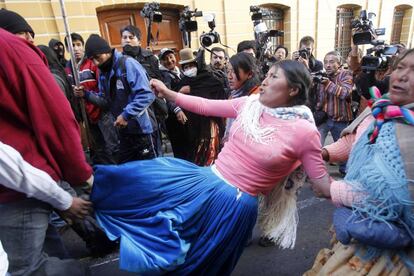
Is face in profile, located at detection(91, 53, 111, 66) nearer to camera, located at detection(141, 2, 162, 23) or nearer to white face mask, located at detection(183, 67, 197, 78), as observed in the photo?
white face mask, located at detection(183, 67, 197, 78)

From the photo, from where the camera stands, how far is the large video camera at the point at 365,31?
294 centimetres

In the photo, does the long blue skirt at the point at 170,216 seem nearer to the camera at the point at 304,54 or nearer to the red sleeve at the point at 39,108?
the red sleeve at the point at 39,108

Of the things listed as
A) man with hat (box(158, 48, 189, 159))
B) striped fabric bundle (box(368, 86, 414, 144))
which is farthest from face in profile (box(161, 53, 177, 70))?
striped fabric bundle (box(368, 86, 414, 144))

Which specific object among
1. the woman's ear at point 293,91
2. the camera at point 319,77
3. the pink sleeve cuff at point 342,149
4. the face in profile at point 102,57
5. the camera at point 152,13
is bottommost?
the pink sleeve cuff at point 342,149

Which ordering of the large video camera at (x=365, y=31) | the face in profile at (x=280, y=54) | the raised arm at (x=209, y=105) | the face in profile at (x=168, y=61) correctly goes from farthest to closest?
the face in profile at (x=280, y=54), the face in profile at (x=168, y=61), the large video camera at (x=365, y=31), the raised arm at (x=209, y=105)

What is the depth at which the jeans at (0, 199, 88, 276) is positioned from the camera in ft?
4.21

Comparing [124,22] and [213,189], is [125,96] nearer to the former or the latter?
[213,189]

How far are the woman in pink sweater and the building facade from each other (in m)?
4.58

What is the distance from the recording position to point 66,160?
54.2 inches

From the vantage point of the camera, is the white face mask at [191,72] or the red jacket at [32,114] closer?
the red jacket at [32,114]

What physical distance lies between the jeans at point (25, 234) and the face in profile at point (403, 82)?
168 cm

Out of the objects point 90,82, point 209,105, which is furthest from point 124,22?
point 209,105

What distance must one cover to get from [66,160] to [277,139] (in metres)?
1.05

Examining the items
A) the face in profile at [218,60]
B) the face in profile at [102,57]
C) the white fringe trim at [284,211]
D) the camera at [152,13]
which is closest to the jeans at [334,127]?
the face in profile at [218,60]
